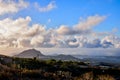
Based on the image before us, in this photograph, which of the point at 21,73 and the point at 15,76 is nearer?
the point at 15,76

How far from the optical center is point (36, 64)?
55406 mm

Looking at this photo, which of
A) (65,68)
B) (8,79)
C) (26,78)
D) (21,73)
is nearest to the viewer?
(8,79)

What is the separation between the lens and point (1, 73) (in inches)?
962

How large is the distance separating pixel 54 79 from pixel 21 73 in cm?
274

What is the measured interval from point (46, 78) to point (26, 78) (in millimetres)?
2234

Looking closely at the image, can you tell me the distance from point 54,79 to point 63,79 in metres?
0.85

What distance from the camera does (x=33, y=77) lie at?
26.8m

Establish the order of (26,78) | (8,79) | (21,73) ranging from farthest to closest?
(21,73) < (26,78) < (8,79)

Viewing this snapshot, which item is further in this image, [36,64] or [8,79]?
[36,64]

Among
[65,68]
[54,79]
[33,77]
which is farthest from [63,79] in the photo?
[65,68]

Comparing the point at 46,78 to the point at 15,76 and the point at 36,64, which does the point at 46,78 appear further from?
the point at 36,64

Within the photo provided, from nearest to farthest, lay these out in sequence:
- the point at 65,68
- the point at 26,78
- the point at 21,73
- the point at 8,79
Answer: the point at 8,79
the point at 26,78
the point at 21,73
the point at 65,68

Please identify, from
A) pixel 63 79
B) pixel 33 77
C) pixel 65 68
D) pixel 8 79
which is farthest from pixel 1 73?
pixel 65 68

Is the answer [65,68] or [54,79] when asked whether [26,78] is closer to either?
[54,79]
